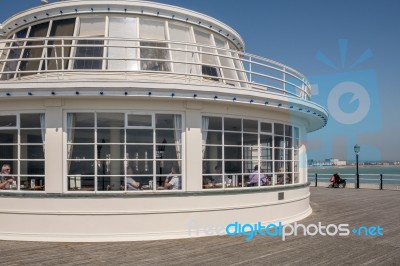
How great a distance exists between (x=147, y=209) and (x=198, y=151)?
196 centimetres

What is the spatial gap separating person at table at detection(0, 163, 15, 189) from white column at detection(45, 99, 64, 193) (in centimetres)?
119

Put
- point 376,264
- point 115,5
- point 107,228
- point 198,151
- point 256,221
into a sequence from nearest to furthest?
point 376,264 < point 107,228 < point 198,151 < point 256,221 < point 115,5

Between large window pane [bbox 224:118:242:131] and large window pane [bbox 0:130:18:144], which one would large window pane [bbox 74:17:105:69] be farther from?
large window pane [bbox 224:118:242:131]

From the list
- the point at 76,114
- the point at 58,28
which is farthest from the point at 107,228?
the point at 58,28

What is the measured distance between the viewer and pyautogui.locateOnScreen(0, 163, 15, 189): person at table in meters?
9.51

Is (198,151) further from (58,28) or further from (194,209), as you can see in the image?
(58,28)

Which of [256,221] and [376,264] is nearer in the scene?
[376,264]

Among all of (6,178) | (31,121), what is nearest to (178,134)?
(31,121)

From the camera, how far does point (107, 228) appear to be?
29.2ft

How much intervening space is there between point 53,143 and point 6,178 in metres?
1.85

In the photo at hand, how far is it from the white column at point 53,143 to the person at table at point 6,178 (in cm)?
119

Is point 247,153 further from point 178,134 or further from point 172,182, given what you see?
point 172,182

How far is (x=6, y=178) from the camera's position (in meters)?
9.79

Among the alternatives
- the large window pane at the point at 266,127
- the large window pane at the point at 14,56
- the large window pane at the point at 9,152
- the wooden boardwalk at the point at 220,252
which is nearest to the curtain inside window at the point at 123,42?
the large window pane at the point at 14,56
